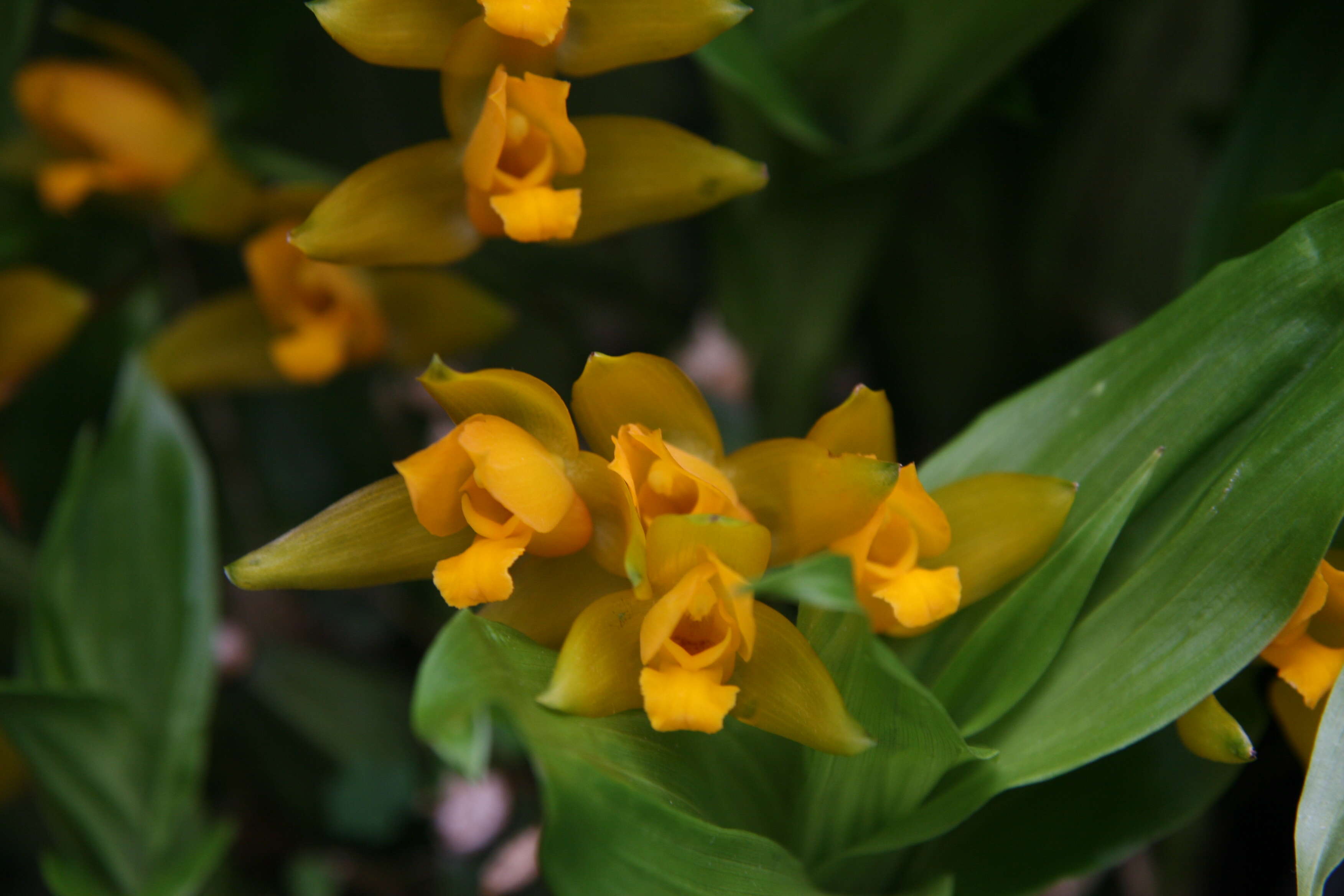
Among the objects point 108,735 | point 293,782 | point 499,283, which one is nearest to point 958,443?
point 499,283

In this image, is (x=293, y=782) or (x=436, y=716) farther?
(x=293, y=782)

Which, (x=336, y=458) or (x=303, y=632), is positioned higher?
(x=336, y=458)

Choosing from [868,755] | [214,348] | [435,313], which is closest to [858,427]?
[868,755]

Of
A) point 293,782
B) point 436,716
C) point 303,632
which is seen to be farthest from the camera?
point 303,632

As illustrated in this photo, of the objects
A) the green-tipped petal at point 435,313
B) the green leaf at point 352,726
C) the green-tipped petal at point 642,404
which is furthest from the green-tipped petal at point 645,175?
the green leaf at point 352,726

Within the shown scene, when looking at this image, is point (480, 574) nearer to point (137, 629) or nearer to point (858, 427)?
point (858, 427)

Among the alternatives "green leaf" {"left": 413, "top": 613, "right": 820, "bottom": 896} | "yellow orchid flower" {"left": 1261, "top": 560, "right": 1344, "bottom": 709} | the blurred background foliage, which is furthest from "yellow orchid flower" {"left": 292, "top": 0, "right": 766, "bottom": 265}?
"yellow orchid flower" {"left": 1261, "top": 560, "right": 1344, "bottom": 709}

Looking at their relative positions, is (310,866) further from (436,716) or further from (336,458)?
(436,716)

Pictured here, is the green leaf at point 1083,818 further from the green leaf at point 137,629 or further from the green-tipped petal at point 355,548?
the green leaf at point 137,629
